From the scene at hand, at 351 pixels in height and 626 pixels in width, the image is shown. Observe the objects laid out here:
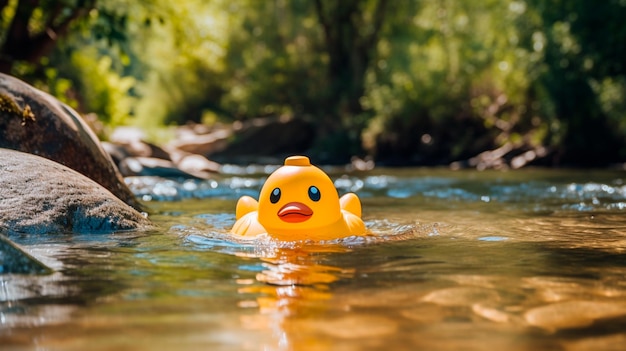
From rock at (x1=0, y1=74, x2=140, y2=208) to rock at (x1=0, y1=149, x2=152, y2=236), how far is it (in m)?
1.04

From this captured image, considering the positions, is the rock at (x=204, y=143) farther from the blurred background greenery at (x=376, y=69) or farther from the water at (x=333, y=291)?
the water at (x=333, y=291)

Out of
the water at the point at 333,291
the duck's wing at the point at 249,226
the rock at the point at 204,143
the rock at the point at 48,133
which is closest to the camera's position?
the water at the point at 333,291

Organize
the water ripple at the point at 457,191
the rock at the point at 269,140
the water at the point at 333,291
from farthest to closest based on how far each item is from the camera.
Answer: the rock at the point at 269,140, the water ripple at the point at 457,191, the water at the point at 333,291

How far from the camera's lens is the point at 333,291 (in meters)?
3.79

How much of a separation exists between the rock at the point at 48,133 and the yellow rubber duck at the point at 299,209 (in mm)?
2601

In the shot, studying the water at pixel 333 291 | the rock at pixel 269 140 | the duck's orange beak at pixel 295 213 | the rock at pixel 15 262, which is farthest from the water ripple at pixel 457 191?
the rock at pixel 269 140

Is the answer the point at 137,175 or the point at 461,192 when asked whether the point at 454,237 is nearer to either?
the point at 461,192

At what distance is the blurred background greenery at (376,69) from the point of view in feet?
55.8

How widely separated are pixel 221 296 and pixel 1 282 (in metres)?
1.11

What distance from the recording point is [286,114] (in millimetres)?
32438

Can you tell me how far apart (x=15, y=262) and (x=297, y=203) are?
2.19 m

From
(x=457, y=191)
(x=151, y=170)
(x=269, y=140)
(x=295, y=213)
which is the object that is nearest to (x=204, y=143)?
(x=269, y=140)

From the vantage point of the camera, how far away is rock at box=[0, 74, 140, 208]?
748 centimetres

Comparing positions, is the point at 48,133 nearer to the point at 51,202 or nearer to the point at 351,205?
the point at 51,202
